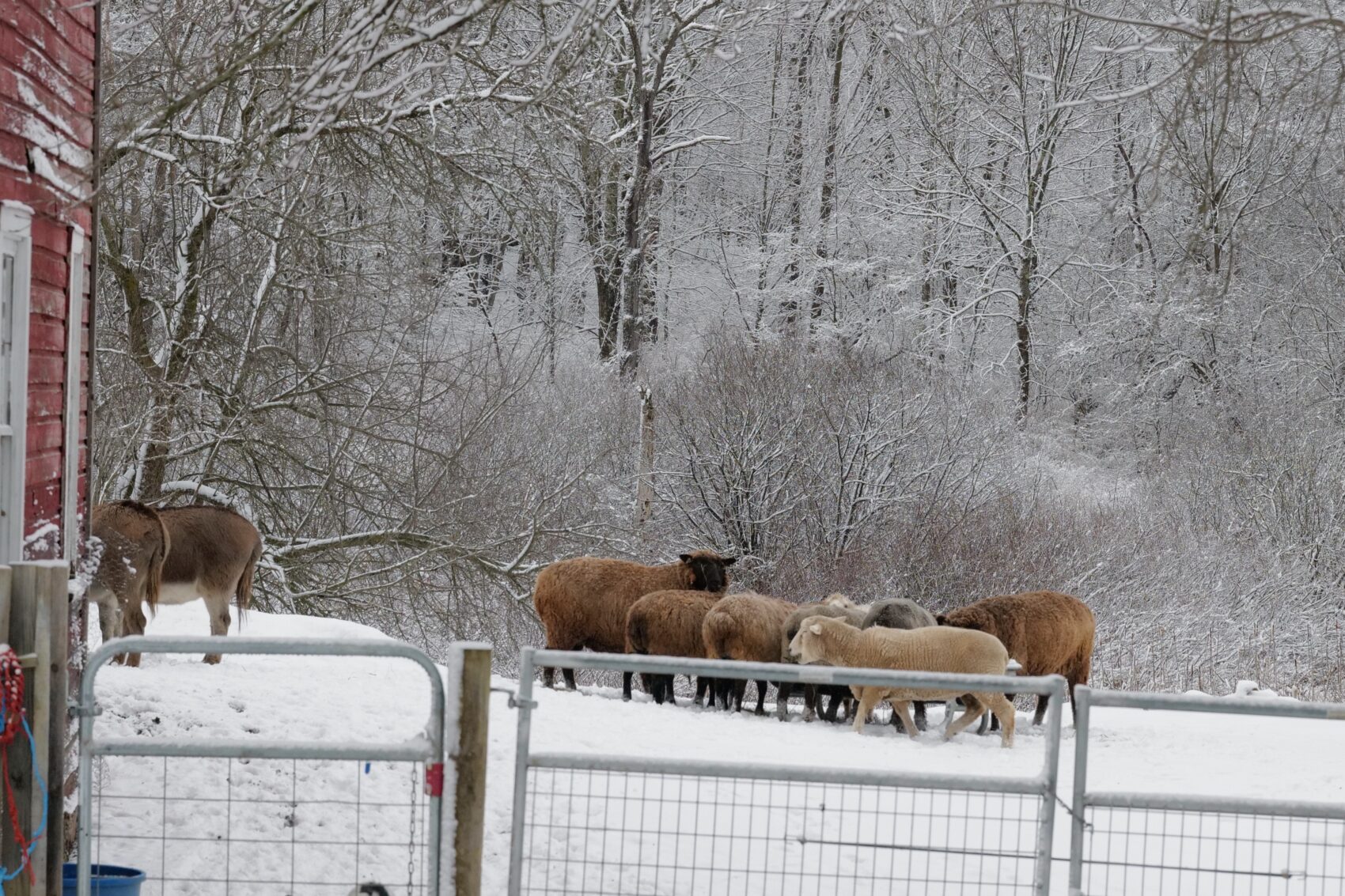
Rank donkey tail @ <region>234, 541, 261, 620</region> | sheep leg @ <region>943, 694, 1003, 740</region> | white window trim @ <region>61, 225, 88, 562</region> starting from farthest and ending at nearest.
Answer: donkey tail @ <region>234, 541, 261, 620</region>
sheep leg @ <region>943, 694, 1003, 740</region>
white window trim @ <region>61, 225, 88, 562</region>

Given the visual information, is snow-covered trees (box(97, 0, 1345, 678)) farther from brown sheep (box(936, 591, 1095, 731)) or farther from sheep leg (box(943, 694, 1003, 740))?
sheep leg (box(943, 694, 1003, 740))

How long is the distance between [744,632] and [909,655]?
172 cm

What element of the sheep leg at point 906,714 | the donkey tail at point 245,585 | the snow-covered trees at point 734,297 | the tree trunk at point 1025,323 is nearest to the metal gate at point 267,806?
the snow-covered trees at point 734,297

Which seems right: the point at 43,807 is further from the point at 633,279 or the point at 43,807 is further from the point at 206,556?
the point at 633,279

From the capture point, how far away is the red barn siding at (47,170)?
5836 millimetres

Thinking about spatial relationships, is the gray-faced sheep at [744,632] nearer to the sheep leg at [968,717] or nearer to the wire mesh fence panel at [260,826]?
the sheep leg at [968,717]

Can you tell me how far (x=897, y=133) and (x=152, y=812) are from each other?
100 feet

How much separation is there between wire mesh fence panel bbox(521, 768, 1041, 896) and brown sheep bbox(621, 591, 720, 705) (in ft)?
14.3

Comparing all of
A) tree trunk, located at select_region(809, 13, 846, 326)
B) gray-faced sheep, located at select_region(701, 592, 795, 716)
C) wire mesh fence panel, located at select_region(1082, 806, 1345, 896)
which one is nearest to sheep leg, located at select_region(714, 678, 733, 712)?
gray-faced sheep, located at select_region(701, 592, 795, 716)

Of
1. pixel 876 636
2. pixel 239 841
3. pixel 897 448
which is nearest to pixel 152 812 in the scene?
pixel 239 841

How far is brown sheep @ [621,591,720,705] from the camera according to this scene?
41.7ft

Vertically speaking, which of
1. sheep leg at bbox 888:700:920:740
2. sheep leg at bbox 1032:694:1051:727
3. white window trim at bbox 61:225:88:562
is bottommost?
sheep leg at bbox 1032:694:1051:727

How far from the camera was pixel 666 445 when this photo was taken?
75.3 feet

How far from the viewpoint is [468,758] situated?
4523 mm
